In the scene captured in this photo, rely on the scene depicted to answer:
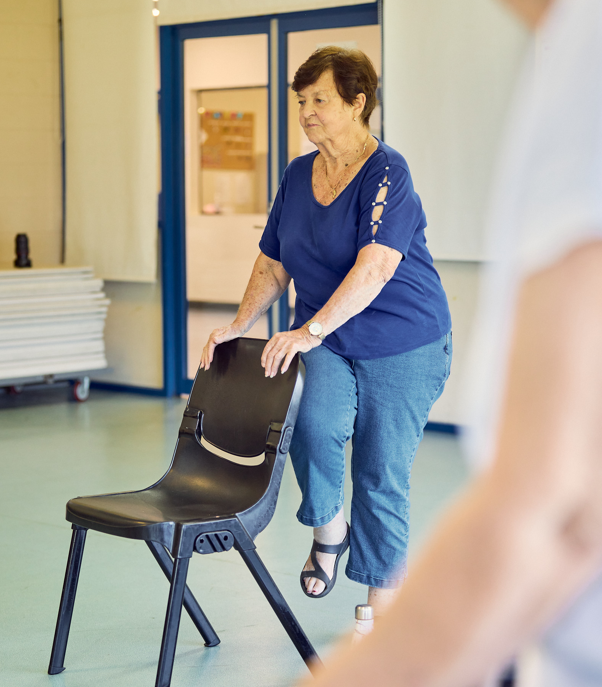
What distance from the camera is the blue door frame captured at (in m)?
5.73

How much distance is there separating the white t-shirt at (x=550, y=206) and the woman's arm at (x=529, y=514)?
0.02 meters

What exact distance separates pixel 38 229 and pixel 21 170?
447 mm

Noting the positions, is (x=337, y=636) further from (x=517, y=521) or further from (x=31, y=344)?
(x=31, y=344)

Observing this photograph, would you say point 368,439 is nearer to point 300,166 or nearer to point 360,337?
point 360,337

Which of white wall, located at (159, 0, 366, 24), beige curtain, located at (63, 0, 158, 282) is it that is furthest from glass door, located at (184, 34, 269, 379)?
beige curtain, located at (63, 0, 158, 282)

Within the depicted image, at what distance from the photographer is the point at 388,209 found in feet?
7.47

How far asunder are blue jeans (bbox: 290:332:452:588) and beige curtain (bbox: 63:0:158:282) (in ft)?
13.3

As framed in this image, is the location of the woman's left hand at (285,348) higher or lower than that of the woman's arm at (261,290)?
lower

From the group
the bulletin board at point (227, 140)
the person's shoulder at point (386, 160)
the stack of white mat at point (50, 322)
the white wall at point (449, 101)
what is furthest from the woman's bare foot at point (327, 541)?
the bulletin board at point (227, 140)

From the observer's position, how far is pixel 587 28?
449 mm

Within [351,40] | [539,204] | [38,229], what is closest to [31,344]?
[38,229]

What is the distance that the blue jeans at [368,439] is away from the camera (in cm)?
236

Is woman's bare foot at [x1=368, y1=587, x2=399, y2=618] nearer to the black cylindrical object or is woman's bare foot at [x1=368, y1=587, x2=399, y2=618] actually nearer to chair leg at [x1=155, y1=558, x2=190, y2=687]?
chair leg at [x1=155, y1=558, x2=190, y2=687]

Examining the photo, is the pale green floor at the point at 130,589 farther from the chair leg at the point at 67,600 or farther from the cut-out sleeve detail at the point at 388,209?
the cut-out sleeve detail at the point at 388,209
